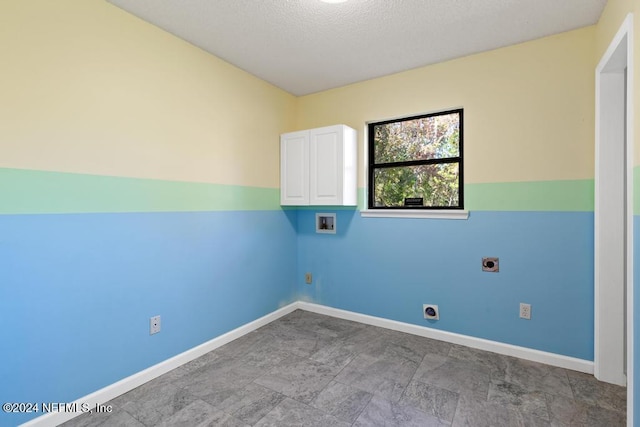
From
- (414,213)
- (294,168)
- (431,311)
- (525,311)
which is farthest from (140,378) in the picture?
(525,311)

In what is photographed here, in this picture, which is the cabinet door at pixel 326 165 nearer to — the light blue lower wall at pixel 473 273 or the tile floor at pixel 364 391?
the light blue lower wall at pixel 473 273

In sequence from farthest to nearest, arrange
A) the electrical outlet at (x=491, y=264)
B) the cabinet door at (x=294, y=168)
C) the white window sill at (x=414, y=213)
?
1. the cabinet door at (x=294, y=168)
2. the white window sill at (x=414, y=213)
3. the electrical outlet at (x=491, y=264)

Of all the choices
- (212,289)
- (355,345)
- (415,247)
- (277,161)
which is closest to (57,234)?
(212,289)

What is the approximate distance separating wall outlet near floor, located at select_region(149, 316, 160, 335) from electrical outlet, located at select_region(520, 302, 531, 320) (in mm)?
2768

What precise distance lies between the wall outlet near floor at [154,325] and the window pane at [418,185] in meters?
2.18

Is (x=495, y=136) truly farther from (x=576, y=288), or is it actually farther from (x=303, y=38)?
(x=303, y=38)

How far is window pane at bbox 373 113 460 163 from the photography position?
2740 mm

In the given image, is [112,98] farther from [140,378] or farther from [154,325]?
Result: [140,378]

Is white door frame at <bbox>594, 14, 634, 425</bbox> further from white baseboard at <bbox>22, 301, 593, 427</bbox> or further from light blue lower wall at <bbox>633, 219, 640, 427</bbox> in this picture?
light blue lower wall at <bbox>633, 219, 640, 427</bbox>

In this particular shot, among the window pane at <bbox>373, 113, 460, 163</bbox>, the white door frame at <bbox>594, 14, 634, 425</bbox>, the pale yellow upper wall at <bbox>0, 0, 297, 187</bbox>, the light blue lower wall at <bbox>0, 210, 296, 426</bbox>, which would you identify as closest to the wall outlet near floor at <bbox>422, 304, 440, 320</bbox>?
the white door frame at <bbox>594, 14, 634, 425</bbox>

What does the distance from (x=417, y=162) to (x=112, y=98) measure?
2453 mm

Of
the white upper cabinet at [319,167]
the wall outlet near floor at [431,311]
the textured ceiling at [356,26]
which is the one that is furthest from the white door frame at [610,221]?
the white upper cabinet at [319,167]

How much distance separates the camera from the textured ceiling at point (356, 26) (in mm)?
1934

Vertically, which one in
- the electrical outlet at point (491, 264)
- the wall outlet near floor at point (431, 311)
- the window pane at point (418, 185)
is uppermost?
the window pane at point (418, 185)
